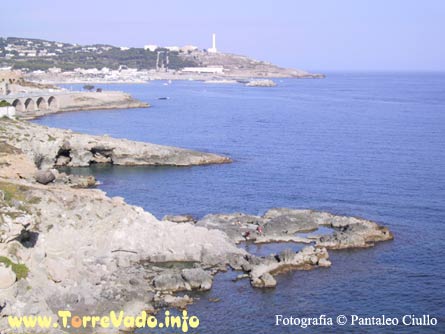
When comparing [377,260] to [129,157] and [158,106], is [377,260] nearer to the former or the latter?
[129,157]

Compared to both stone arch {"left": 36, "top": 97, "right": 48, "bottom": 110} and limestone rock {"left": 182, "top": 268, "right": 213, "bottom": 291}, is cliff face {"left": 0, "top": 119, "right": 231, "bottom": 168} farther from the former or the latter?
stone arch {"left": 36, "top": 97, "right": 48, "bottom": 110}

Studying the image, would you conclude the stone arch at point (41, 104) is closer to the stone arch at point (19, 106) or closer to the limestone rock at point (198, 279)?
the stone arch at point (19, 106)

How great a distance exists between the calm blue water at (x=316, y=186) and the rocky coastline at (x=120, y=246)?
1.65m

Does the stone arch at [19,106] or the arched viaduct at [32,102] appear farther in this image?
the stone arch at [19,106]

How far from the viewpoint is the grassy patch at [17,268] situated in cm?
2902


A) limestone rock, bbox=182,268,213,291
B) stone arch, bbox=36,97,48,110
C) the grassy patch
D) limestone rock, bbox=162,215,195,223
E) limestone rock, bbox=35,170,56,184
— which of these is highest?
stone arch, bbox=36,97,48,110

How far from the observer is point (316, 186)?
57281 millimetres

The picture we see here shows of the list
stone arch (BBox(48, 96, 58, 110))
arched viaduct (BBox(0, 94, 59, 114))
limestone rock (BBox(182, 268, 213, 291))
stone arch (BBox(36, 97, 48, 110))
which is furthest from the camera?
stone arch (BBox(48, 96, 58, 110))

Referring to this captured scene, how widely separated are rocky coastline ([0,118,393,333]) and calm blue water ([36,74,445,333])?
1.65 metres

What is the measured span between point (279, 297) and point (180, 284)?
17.2ft

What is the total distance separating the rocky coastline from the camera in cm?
2983

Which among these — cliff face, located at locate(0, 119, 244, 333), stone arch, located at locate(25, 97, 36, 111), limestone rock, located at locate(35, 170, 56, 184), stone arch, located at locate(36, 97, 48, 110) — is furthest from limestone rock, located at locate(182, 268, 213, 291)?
stone arch, located at locate(36, 97, 48, 110)

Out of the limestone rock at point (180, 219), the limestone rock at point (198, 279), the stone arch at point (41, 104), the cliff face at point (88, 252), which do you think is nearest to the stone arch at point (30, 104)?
the stone arch at point (41, 104)

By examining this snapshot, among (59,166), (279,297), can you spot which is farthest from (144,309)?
(59,166)
